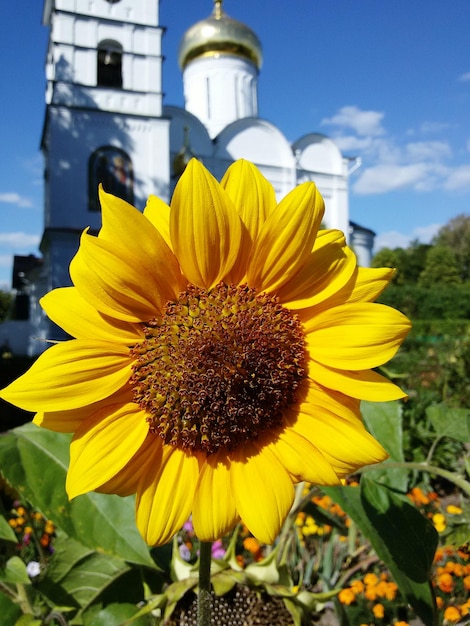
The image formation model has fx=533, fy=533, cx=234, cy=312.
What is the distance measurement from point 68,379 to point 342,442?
36 centimetres

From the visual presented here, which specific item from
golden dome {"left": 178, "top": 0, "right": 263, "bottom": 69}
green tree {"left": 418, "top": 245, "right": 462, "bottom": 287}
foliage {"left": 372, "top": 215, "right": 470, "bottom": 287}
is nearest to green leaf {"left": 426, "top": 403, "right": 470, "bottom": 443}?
golden dome {"left": 178, "top": 0, "right": 263, "bottom": 69}

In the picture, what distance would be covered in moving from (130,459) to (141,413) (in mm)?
65

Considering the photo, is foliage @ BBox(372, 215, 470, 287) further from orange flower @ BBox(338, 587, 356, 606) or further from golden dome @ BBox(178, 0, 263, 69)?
orange flower @ BBox(338, 587, 356, 606)

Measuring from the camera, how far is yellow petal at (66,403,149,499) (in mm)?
678

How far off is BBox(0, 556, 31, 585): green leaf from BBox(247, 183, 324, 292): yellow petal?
0.68 metres

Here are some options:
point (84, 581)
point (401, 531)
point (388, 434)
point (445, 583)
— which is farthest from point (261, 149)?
point (401, 531)

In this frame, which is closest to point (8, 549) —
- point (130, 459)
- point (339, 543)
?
point (130, 459)

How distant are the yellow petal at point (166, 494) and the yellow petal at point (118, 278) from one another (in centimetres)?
20

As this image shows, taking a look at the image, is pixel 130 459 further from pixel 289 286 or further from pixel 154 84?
pixel 154 84

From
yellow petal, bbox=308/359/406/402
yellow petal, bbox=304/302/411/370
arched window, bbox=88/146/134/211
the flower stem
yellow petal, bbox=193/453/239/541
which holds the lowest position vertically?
the flower stem

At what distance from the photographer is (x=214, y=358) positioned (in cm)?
74

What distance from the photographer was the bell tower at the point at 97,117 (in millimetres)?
16297

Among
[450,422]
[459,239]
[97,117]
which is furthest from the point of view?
[459,239]

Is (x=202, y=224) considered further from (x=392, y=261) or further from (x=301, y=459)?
(x=392, y=261)
